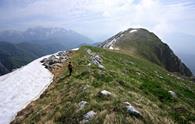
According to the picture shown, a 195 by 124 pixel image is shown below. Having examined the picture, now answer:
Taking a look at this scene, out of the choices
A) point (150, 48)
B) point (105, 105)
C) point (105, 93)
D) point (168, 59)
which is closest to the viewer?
point (105, 105)

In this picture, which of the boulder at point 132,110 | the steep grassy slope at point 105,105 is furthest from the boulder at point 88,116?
the boulder at point 132,110

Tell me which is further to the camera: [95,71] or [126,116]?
[95,71]

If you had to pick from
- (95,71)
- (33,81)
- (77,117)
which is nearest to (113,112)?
(77,117)

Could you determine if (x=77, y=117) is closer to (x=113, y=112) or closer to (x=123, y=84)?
(x=113, y=112)

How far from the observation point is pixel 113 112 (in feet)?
65.7

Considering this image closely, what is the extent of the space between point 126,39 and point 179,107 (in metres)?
103

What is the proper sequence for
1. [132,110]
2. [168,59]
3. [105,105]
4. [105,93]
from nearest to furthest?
[132,110], [105,105], [105,93], [168,59]

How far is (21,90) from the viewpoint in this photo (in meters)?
37.6

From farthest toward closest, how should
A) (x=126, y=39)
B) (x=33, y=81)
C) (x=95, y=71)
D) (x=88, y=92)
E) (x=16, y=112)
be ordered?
(x=126, y=39) → (x=33, y=81) → (x=95, y=71) → (x=16, y=112) → (x=88, y=92)

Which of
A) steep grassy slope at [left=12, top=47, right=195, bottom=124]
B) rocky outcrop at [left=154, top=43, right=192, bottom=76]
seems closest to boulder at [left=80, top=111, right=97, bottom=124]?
steep grassy slope at [left=12, top=47, right=195, bottom=124]

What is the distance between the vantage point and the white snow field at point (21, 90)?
29.8 meters

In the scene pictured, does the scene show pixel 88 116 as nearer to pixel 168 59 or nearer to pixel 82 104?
pixel 82 104

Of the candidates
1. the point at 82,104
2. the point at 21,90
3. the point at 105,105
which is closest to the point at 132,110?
the point at 105,105

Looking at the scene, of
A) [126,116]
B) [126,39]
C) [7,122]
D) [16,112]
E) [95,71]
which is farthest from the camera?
[126,39]
